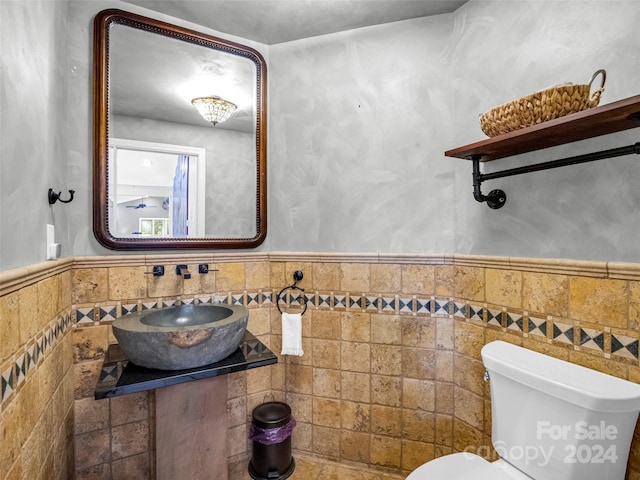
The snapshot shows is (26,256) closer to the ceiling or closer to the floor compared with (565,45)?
closer to the floor

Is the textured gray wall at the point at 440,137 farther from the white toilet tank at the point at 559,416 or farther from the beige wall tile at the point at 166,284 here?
the beige wall tile at the point at 166,284

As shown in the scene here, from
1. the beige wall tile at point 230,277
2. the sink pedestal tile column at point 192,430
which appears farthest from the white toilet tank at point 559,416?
the beige wall tile at point 230,277

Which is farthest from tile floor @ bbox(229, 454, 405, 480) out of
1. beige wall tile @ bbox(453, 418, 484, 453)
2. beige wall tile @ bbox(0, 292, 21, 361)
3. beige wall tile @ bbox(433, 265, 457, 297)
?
beige wall tile @ bbox(0, 292, 21, 361)

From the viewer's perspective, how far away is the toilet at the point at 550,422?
3.31 feet

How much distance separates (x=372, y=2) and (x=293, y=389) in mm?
2089

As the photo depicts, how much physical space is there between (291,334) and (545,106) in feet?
4.92

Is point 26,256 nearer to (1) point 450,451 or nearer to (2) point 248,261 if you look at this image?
(2) point 248,261

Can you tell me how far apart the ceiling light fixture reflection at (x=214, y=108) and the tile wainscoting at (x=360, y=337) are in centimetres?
75

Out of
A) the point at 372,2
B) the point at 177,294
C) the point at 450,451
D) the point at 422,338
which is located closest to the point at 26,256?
the point at 177,294

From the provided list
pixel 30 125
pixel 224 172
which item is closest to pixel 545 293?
pixel 224 172

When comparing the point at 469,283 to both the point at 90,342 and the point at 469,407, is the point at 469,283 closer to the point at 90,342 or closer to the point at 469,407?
the point at 469,407

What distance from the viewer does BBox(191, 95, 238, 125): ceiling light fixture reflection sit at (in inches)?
69.7

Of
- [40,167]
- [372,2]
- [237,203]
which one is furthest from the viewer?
[237,203]

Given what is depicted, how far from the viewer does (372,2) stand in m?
1.64
